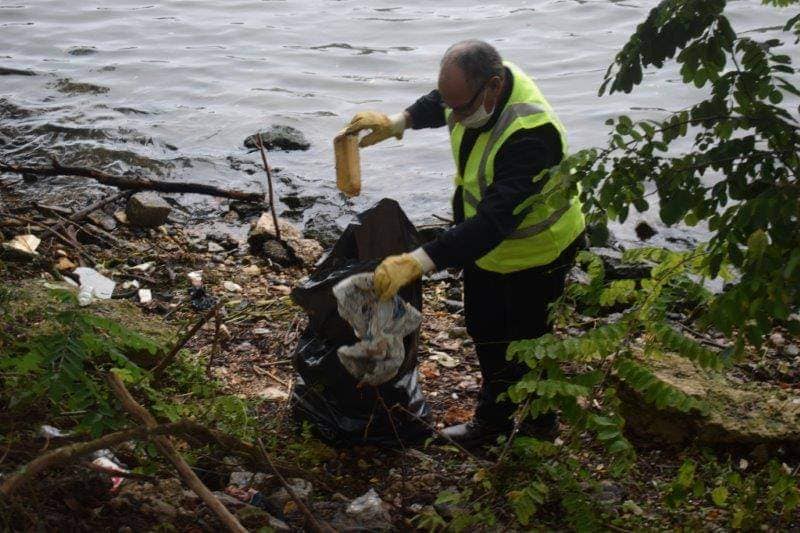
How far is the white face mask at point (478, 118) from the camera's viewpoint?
378cm

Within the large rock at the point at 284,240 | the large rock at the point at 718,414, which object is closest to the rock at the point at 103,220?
the large rock at the point at 284,240

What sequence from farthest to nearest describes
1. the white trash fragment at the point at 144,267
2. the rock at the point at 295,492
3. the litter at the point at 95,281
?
the white trash fragment at the point at 144,267, the litter at the point at 95,281, the rock at the point at 295,492

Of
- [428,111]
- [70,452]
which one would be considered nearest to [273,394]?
[428,111]

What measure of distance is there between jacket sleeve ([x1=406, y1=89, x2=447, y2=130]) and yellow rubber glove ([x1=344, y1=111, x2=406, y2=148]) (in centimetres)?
6

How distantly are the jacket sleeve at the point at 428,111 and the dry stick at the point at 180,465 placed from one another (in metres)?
2.30

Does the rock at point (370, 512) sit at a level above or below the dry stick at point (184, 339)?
below

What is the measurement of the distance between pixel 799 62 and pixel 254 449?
8807mm

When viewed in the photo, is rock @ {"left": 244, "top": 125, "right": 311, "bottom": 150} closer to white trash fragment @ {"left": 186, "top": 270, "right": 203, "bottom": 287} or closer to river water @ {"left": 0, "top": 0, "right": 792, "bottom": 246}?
river water @ {"left": 0, "top": 0, "right": 792, "bottom": 246}

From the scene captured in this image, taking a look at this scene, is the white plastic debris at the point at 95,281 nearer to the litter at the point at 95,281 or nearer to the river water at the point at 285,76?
the litter at the point at 95,281

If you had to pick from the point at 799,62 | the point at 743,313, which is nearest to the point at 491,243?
the point at 743,313

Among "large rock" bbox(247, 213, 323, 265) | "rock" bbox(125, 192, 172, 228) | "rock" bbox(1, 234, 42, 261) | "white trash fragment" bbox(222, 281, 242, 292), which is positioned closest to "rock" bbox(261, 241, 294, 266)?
"large rock" bbox(247, 213, 323, 265)

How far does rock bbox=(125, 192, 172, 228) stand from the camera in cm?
673

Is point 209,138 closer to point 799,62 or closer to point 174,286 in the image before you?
point 174,286

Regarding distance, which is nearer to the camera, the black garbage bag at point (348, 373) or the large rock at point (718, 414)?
the large rock at point (718, 414)
